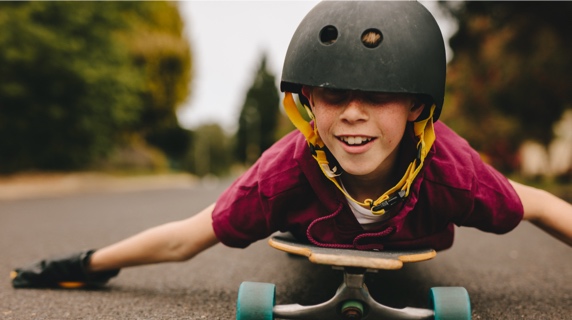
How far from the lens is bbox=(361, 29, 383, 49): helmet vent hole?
1.83 metres

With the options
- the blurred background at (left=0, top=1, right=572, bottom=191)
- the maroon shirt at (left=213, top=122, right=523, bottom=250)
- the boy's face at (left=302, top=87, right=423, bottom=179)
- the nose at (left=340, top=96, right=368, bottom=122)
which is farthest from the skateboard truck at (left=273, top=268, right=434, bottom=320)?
the blurred background at (left=0, top=1, right=572, bottom=191)

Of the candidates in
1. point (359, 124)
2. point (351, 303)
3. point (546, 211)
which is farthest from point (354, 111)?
point (546, 211)

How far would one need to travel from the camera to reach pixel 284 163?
211 centimetres

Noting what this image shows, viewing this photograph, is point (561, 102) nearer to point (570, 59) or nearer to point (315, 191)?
point (570, 59)

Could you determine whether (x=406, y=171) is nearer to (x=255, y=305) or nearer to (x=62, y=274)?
(x=255, y=305)

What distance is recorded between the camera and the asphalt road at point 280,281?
228 centimetres

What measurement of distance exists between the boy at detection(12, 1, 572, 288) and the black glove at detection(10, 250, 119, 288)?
54 cm

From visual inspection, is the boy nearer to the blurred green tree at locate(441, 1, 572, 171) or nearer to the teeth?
the teeth

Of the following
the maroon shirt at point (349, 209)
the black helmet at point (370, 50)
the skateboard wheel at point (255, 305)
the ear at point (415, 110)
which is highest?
the black helmet at point (370, 50)

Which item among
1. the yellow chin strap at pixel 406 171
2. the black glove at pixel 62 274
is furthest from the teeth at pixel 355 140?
the black glove at pixel 62 274

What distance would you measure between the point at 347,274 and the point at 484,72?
490 inches

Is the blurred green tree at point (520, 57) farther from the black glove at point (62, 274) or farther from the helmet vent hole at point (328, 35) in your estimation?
the black glove at point (62, 274)

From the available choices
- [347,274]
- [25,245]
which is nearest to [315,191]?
[347,274]

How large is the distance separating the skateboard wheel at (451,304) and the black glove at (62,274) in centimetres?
159
